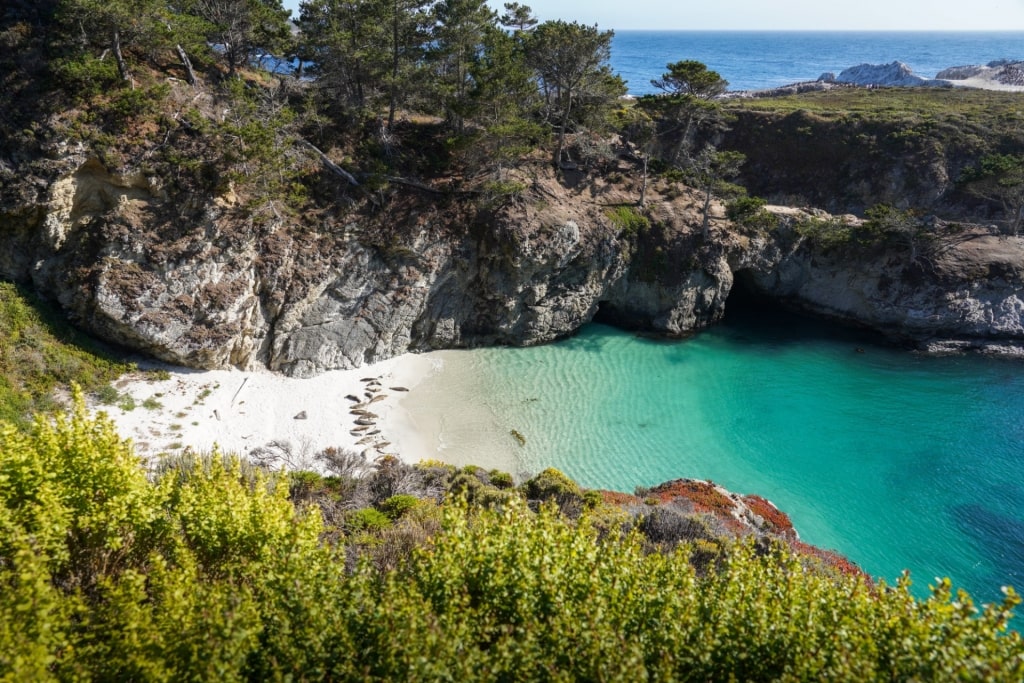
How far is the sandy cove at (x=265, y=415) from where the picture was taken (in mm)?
20547

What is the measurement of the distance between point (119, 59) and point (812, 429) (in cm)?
3664

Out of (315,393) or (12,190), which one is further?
(315,393)

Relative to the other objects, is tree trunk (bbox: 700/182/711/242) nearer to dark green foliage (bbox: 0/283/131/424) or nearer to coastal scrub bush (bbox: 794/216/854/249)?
coastal scrub bush (bbox: 794/216/854/249)

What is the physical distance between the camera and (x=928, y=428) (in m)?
25.1

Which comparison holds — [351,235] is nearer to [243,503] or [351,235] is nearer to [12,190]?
[12,190]

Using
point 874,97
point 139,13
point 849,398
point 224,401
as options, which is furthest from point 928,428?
point 874,97

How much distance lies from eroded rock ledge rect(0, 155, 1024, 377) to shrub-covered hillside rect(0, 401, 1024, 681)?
15.1 meters

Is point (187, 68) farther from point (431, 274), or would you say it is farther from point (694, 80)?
point (694, 80)

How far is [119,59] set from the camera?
24750mm

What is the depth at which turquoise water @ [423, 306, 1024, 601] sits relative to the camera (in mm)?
19406

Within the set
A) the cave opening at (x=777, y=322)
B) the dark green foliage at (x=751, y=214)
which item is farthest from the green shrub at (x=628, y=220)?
the cave opening at (x=777, y=322)

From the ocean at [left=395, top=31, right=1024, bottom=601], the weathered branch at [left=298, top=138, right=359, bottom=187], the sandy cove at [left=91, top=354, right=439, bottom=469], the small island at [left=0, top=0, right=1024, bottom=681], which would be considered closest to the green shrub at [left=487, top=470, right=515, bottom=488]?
the small island at [left=0, top=0, right=1024, bottom=681]

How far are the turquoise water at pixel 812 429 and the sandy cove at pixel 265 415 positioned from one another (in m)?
4.57

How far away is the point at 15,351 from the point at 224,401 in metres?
7.67
